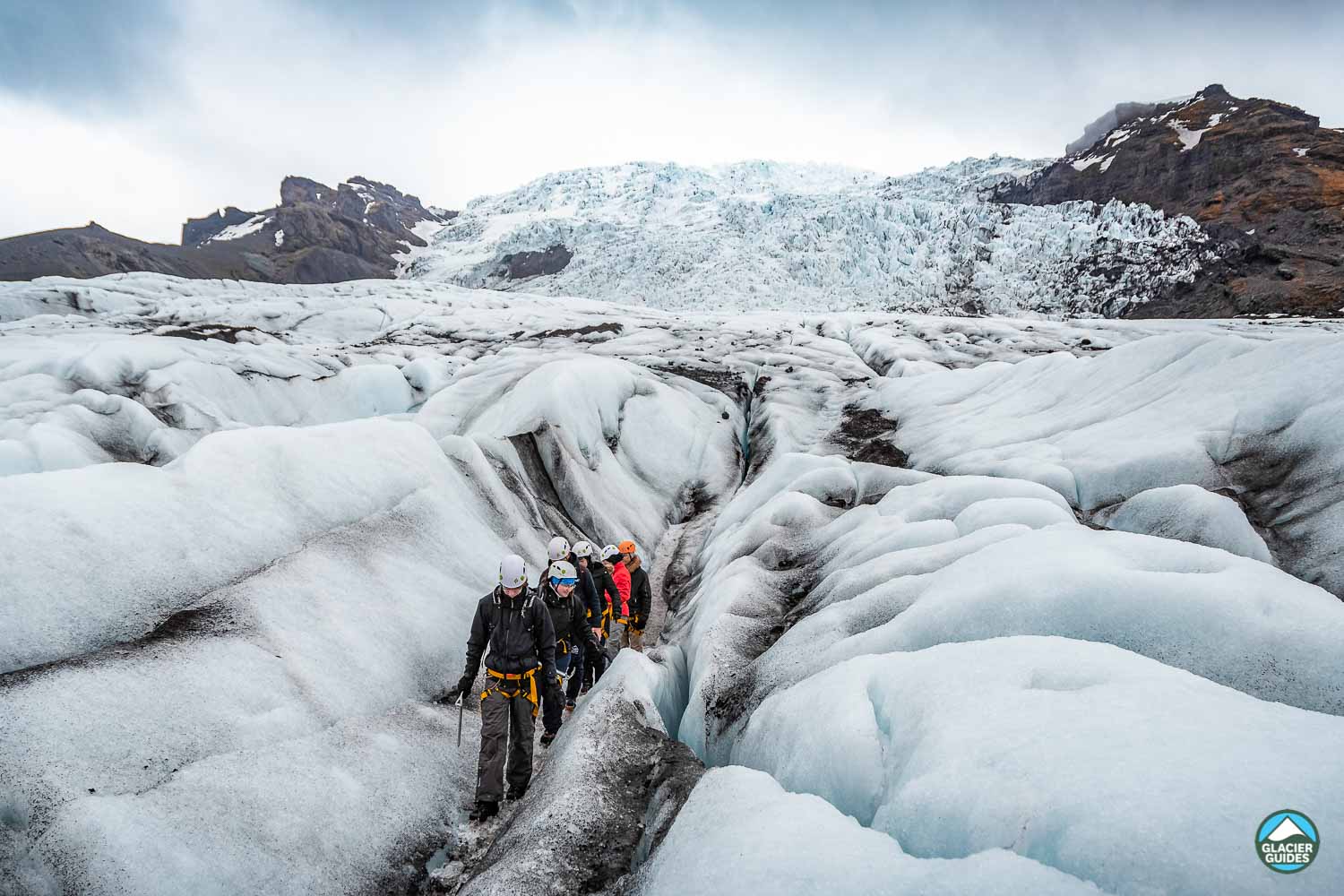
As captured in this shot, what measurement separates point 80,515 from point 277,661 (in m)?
2.55

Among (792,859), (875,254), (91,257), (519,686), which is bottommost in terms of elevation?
(519,686)

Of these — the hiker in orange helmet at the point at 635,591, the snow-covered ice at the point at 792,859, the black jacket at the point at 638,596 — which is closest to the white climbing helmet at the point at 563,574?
the hiker in orange helmet at the point at 635,591

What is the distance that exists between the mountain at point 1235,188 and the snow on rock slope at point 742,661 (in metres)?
58.2

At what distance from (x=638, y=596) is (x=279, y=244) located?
14306 cm

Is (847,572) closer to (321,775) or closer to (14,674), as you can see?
(321,775)

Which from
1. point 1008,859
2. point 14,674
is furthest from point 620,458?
point 1008,859

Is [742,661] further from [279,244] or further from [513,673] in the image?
[279,244]

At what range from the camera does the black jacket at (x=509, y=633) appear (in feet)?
21.7

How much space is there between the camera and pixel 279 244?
123062mm

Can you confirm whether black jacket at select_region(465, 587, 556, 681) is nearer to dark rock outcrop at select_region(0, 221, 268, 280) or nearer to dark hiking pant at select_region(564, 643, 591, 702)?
dark hiking pant at select_region(564, 643, 591, 702)

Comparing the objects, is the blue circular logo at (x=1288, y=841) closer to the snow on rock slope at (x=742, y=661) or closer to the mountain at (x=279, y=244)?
the snow on rock slope at (x=742, y=661)

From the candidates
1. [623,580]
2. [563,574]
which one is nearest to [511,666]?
[563,574]

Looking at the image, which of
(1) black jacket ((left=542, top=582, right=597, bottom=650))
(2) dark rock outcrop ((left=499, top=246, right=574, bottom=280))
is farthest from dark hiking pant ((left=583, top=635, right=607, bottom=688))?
(2) dark rock outcrop ((left=499, top=246, right=574, bottom=280))

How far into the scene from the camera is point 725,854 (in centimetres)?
398
